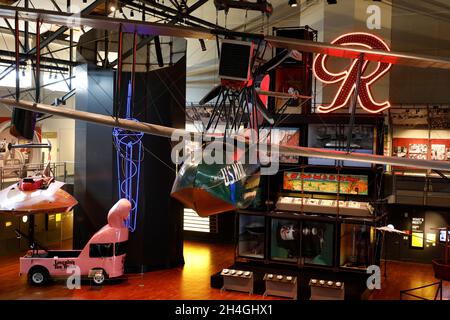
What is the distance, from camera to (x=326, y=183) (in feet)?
44.4

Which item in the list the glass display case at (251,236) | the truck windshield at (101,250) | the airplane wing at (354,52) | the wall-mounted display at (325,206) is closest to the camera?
the airplane wing at (354,52)

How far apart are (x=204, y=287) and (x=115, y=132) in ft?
14.4

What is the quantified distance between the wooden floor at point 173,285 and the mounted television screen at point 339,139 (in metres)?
3.18

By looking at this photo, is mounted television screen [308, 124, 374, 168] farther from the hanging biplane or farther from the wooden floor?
the hanging biplane

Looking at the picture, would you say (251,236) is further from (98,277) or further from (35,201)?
(35,201)

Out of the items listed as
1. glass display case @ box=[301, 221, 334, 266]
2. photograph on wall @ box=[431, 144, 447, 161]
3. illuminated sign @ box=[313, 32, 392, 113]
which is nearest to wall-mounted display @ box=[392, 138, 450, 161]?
photograph on wall @ box=[431, 144, 447, 161]

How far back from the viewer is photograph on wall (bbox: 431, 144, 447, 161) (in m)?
15.7

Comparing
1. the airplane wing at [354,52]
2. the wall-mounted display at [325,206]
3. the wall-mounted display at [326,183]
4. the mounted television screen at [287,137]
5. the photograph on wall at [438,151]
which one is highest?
the airplane wing at [354,52]

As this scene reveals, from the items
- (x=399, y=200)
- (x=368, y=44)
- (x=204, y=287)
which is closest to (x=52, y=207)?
(x=204, y=287)

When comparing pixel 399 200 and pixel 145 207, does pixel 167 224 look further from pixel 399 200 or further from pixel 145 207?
pixel 399 200

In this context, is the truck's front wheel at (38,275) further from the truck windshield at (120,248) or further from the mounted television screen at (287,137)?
the mounted television screen at (287,137)

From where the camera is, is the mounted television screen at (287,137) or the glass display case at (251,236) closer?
the mounted television screen at (287,137)

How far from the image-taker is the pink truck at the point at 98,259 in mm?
12359

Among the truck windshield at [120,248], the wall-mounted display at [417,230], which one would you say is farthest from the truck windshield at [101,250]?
the wall-mounted display at [417,230]
